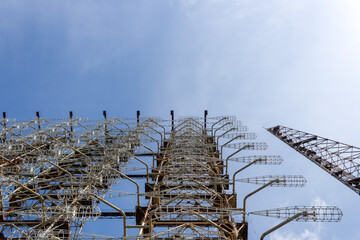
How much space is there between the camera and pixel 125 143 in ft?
104

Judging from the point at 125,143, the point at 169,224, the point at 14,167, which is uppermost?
the point at 125,143

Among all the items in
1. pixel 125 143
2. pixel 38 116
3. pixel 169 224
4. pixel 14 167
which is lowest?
pixel 169 224

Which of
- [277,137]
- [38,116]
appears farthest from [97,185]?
[277,137]

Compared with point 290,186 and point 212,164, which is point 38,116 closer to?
point 212,164

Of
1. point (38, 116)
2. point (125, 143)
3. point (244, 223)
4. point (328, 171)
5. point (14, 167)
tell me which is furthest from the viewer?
point (38, 116)

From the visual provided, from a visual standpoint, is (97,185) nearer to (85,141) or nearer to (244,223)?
(244,223)

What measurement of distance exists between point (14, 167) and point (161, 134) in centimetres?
1461

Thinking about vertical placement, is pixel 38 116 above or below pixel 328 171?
above

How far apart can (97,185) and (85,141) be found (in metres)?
12.4

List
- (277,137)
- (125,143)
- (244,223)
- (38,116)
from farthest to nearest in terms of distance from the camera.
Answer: (277,137) < (38,116) < (125,143) < (244,223)

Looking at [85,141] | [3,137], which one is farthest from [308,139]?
[3,137]

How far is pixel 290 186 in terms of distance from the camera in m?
20.0

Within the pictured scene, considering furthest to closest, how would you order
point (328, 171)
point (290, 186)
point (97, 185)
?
point (328, 171) < point (97, 185) < point (290, 186)

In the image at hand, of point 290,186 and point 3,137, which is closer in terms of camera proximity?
point 290,186
